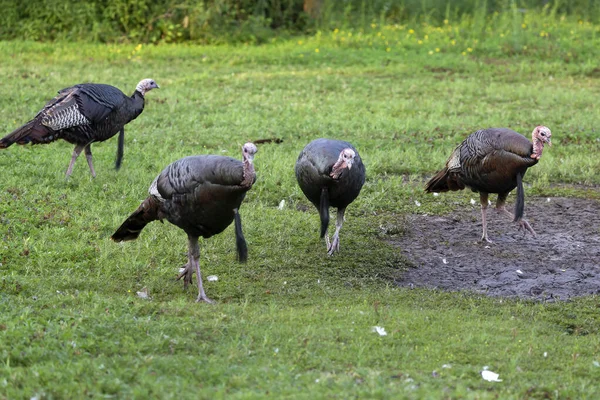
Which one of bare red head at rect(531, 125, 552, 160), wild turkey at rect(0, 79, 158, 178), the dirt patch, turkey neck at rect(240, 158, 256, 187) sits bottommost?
Result: the dirt patch

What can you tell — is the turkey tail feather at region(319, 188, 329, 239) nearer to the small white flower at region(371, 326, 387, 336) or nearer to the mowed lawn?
the mowed lawn

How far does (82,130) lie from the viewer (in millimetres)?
8914

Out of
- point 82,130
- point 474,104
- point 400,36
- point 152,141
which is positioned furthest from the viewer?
point 400,36

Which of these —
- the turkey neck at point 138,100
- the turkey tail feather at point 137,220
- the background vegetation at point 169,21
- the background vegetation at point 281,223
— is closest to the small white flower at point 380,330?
the background vegetation at point 281,223

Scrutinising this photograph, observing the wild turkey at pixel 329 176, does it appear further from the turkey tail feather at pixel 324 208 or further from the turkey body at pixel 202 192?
the turkey body at pixel 202 192

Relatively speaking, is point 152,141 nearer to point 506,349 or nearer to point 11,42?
point 506,349

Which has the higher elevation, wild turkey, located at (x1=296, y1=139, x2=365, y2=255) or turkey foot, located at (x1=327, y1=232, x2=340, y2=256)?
wild turkey, located at (x1=296, y1=139, x2=365, y2=255)

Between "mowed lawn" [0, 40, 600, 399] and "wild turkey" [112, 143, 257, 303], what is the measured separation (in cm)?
44

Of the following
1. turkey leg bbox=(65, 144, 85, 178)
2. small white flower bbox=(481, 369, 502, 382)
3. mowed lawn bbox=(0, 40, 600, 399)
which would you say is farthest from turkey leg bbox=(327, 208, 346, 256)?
turkey leg bbox=(65, 144, 85, 178)

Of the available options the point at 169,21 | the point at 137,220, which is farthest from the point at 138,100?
the point at 169,21

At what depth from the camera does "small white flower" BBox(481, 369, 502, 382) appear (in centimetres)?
487

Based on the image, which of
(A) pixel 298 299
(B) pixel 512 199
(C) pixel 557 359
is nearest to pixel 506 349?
(C) pixel 557 359

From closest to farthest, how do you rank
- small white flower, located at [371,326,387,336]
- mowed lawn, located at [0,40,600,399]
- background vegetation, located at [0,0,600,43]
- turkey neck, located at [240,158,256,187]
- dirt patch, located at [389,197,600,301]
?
mowed lawn, located at [0,40,600,399] → small white flower, located at [371,326,387,336] → turkey neck, located at [240,158,256,187] → dirt patch, located at [389,197,600,301] → background vegetation, located at [0,0,600,43]

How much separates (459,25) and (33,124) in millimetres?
11253
